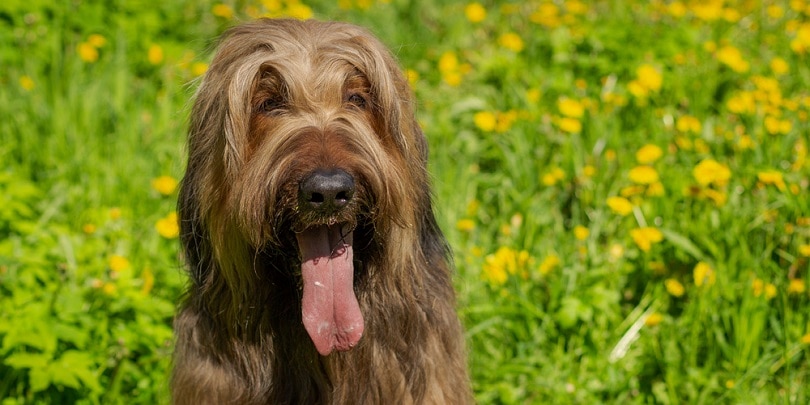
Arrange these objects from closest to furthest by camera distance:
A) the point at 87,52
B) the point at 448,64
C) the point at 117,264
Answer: the point at 117,264, the point at 87,52, the point at 448,64

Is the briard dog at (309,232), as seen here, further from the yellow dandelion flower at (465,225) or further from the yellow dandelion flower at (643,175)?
the yellow dandelion flower at (643,175)

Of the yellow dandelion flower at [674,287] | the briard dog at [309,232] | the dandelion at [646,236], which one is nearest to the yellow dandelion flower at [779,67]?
the dandelion at [646,236]

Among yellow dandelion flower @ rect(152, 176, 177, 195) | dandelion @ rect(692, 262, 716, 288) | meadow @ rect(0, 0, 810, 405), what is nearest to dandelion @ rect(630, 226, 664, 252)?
meadow @ rect(0, 0, 810, 405)

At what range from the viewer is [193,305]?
3.44 metres

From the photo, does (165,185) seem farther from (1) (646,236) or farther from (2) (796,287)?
(2) (796,287)

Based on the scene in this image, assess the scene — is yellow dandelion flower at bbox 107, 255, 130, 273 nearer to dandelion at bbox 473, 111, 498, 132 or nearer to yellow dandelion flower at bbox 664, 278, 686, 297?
dandelion at bbox 473, 111, 498, 132

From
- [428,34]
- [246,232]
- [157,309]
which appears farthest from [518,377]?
[428,34]

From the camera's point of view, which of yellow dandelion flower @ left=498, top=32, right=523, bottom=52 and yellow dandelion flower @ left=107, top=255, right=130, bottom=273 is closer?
yellow dandelion flower @ left=107, top=255, right=130, bottom=273

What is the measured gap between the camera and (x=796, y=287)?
427cm

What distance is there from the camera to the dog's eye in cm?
317

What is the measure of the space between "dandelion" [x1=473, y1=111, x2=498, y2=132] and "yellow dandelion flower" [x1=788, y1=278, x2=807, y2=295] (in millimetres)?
1843

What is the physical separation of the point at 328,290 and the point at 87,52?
12.0ft

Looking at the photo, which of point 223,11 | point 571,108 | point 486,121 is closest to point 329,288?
point 571,108

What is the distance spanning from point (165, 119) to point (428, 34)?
205 centimetres
